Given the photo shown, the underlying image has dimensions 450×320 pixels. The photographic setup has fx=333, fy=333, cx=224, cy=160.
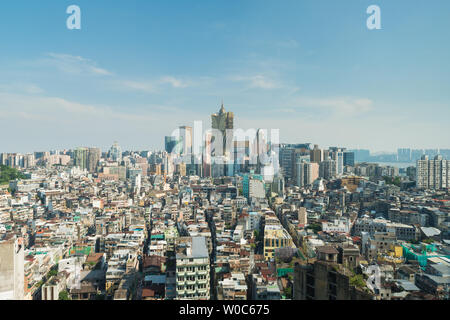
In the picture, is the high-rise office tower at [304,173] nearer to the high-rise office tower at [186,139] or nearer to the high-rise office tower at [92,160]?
the high-rise office tower at [186,139]

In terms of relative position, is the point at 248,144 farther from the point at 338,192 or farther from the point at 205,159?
the point at 338,192

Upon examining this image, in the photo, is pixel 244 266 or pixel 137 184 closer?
pixel 244 266

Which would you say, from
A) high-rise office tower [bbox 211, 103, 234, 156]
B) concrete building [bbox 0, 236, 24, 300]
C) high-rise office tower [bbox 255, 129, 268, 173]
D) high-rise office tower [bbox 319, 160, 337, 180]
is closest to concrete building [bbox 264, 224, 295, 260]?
concrete building [bbox 0, 236, 24, 300]

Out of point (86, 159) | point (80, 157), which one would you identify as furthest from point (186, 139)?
point (80, 157)

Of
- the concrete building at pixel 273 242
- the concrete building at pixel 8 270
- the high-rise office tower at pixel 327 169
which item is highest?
the high-rise office tower at pixel 327 169

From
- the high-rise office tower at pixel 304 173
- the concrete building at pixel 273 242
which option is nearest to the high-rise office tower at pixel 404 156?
the high-rise office tower at pixel 304 173

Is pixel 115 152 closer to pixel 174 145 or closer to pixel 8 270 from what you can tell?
pixel 174 145

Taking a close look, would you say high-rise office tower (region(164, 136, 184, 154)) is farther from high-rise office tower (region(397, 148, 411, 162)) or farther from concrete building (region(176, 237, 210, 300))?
concrete building (region(176, 237, 210, 300))

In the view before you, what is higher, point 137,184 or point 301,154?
point 301,154

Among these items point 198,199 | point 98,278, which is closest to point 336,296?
point 98,278
